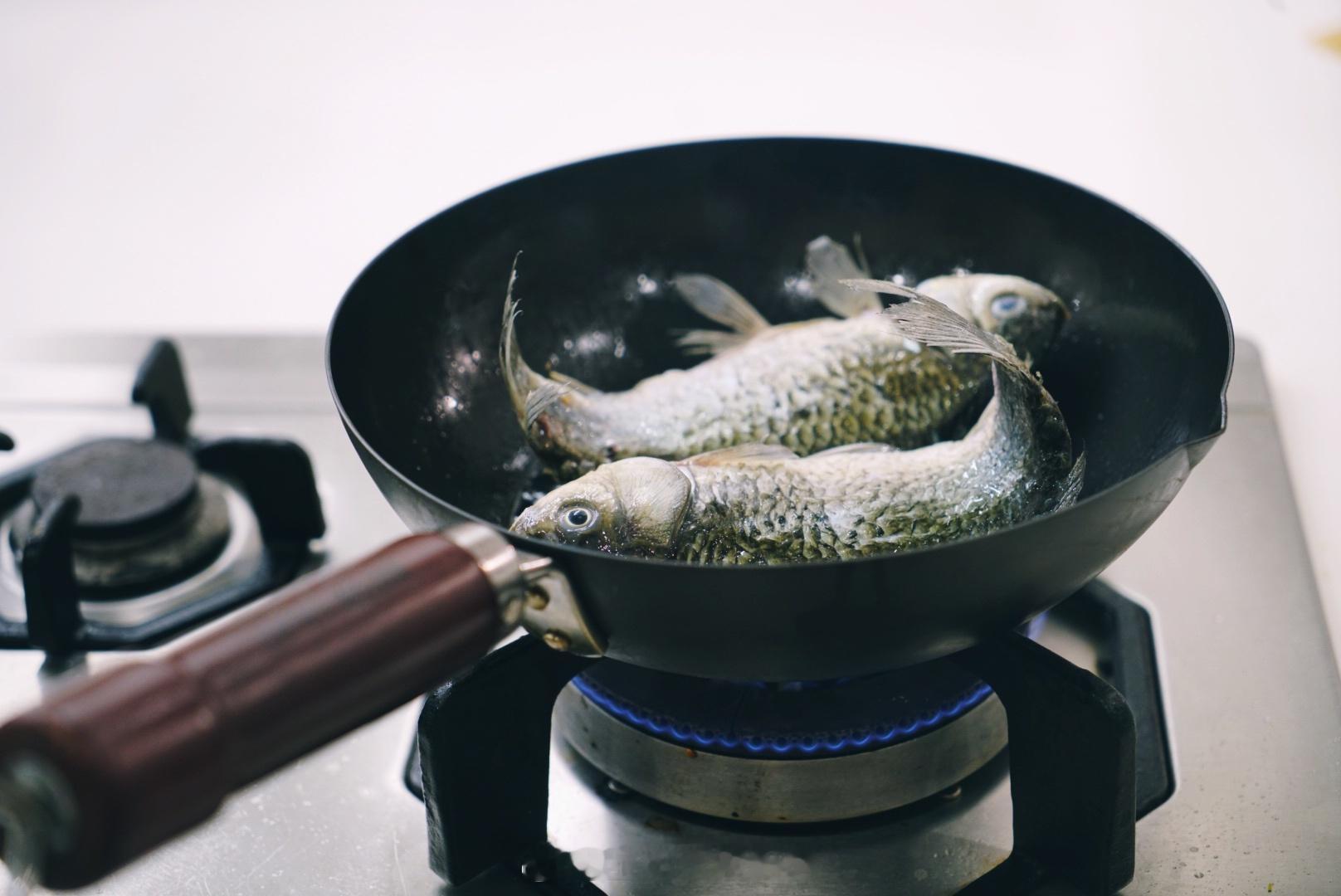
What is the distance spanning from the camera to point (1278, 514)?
3.60 ft

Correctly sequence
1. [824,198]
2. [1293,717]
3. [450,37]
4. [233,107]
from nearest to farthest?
[1293,717]
[824,198]
[233,107]
[450,37]

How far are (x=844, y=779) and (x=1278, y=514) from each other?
513mm

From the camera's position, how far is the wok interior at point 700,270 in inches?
33.7

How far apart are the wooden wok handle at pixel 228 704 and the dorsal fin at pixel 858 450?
0.38m

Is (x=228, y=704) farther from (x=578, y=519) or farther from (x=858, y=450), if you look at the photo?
(x=858, y=450)

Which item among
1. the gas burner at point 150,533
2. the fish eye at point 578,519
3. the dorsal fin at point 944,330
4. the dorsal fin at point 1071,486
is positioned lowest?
Answer: the gas burner at point 150,533

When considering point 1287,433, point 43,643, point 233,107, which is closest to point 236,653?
point 43,643

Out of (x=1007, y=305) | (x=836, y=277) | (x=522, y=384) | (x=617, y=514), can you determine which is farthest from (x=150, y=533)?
(x=1007, y=305)

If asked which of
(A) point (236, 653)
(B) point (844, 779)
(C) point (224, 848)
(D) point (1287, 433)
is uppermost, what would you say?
(A) point (236, 653)

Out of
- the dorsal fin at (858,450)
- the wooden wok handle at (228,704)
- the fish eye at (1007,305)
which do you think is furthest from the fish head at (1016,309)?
the wooden wok handle at (228,704)

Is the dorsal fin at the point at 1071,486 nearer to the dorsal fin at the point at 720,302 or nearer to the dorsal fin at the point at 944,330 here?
the dorsal fin at the point at 944,330

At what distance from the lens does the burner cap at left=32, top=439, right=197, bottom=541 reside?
104cm

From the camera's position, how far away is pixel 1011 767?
30.3 inches

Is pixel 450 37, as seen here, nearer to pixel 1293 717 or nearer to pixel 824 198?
pixel 824 198
